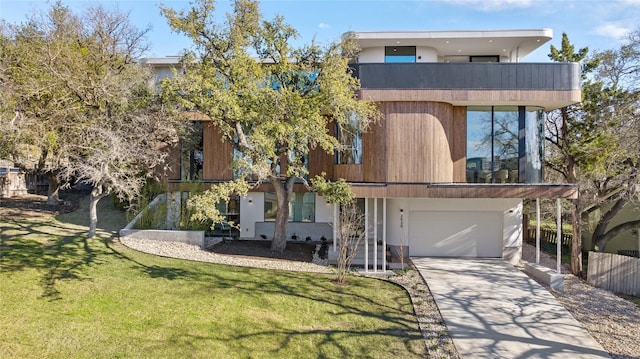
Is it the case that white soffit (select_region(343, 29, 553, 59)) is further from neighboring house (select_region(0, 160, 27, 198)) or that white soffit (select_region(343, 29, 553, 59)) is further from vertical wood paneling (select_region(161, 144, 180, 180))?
neighboring house (select_region(0, 160, 27, 198))

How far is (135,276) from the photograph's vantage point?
10109mm

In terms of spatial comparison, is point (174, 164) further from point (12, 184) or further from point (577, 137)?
point (577, 137)

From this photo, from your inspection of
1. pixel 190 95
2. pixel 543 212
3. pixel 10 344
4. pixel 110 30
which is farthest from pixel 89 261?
pixel 543 212

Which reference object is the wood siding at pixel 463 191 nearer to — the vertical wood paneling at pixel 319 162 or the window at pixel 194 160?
the vertical wood paneling at pixel 319 162

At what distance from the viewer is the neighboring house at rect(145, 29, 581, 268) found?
41.8 feet

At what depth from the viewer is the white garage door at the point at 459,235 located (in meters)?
14.6

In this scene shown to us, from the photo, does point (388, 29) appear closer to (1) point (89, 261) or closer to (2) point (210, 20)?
(2) point (210, 20)

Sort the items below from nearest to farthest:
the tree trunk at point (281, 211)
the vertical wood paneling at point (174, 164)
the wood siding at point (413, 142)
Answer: the wood siding at point (413, 142) < the tree trunk at point (281, 211) < the vertical wood paneling at point (174, 164)

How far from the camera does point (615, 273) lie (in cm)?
1266

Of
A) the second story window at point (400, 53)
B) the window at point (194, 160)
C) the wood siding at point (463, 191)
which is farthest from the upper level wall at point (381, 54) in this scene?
the window at point (194, 160)

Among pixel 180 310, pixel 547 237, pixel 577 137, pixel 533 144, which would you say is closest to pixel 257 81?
pixel 180 310

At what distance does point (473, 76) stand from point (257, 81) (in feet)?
24.3

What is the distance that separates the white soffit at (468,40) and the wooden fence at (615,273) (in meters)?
9.02

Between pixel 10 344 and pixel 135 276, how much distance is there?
3.68 m
